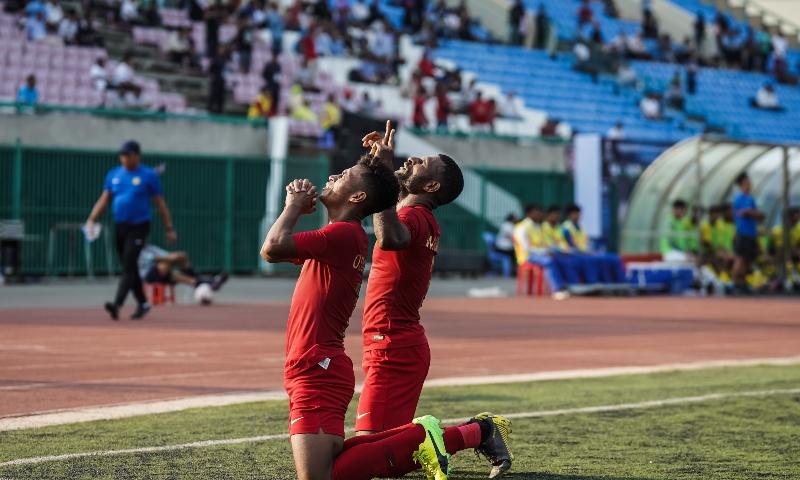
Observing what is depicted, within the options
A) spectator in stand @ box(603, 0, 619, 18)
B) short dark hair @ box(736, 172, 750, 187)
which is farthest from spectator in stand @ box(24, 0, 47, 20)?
Result: spectator in stand @ box(603, 0, 619, 18)

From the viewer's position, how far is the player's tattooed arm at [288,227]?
5.26 m

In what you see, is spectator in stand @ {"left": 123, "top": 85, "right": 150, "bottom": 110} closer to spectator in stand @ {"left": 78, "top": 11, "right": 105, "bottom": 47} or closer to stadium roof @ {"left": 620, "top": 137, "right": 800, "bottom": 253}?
spectator in stand @ {"left": 78, "top": 11, "right": 105, "bottom": 47}

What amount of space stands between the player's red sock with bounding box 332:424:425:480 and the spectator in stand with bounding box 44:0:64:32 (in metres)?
23.1

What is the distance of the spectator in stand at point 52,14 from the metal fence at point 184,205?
4.27m

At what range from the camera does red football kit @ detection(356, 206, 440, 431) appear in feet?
20.1

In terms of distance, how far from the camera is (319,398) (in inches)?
211

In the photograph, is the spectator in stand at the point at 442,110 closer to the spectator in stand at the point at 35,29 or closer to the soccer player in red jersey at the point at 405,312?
the spectator in stand at the point at 35,29

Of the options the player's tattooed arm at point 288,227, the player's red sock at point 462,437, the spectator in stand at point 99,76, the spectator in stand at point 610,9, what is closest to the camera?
the player's tattooed arm at point 288,227

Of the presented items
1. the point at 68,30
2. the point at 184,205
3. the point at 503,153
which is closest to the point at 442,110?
the point at 503,153

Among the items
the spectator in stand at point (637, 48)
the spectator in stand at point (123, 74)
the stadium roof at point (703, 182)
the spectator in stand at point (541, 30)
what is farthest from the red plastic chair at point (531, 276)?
the spectator in stand at point (637, 48)

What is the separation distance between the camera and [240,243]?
2647 cm

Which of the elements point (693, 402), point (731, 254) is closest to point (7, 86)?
point (731, 254)

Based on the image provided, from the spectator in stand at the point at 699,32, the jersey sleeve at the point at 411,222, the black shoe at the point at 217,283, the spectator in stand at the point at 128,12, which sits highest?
the spectator in stand at the point at 699,32

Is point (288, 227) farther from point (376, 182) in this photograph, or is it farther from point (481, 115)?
point (481, 115)
